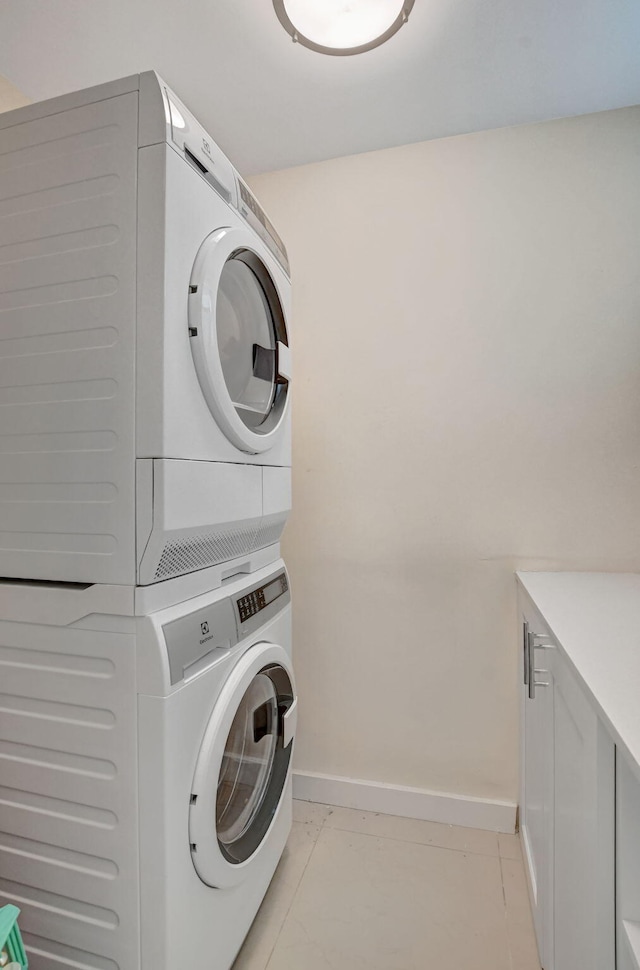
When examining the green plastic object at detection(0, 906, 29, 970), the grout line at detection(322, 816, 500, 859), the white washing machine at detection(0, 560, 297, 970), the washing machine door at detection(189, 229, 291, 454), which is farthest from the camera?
the grout line at detection(322, 816, 500, 859)

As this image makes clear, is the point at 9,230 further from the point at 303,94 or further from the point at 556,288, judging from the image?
the point at 556,288

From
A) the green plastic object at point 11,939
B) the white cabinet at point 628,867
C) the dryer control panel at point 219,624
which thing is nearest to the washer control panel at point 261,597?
the dryer control panel at point 219,624

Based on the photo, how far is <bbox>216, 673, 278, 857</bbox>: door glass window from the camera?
1.24m

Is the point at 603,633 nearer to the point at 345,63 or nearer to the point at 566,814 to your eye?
the point at 566,814

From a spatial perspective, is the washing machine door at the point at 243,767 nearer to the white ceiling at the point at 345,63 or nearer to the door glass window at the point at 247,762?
the door glass window at the point at 247,762

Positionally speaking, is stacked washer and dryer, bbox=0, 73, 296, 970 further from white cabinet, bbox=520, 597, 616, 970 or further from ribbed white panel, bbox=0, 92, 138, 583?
white cabinet, bbox=520, 597, 616, 970

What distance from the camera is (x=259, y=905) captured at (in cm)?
139

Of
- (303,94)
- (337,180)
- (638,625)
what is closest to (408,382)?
(337,180)

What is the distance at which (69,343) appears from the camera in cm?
101

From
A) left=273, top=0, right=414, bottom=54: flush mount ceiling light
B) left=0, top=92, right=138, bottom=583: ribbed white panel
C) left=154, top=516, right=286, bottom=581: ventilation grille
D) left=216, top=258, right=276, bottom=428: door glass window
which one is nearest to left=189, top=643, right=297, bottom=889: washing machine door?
left=154, top=516, right=286, bottom=581: ventilation grille

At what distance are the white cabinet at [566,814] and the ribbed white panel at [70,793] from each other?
0.78 m

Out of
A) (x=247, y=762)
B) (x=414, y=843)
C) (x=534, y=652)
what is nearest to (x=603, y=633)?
(x=534, y=652)

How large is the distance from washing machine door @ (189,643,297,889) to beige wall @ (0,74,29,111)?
1.86m

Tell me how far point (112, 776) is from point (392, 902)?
107cm
